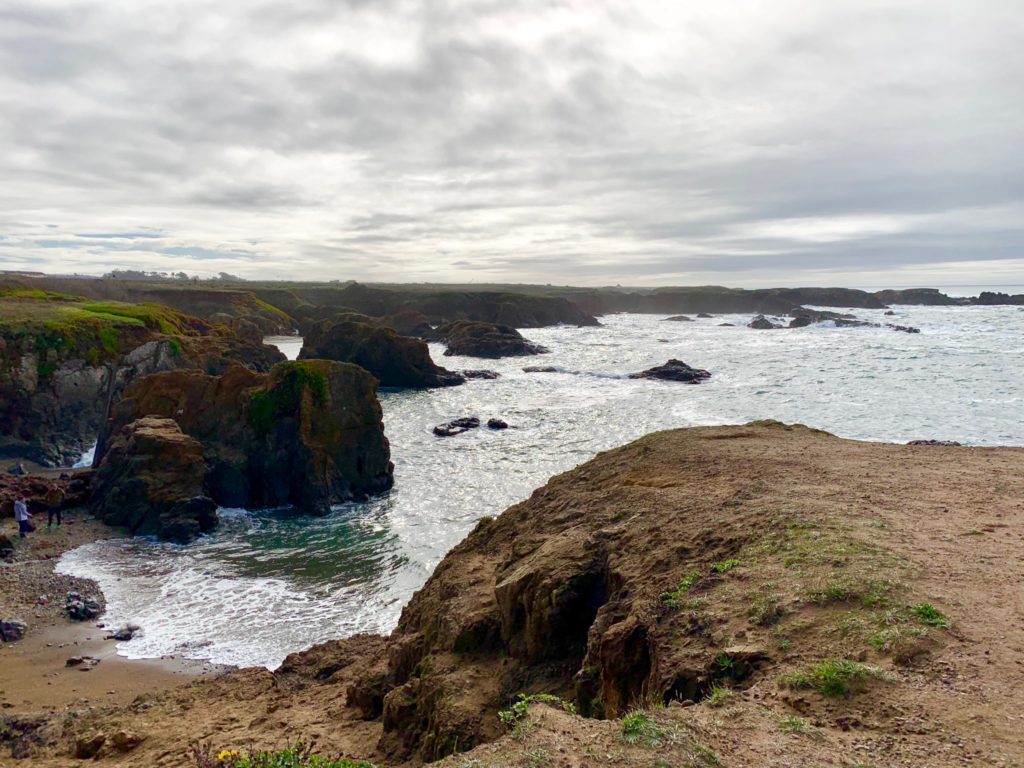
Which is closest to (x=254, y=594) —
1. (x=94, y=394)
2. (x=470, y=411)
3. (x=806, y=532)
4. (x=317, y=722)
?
(x=317, y=722)

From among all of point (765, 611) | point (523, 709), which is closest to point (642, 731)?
point (523, 709)

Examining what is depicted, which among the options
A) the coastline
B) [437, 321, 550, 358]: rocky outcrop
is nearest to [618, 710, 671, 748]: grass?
the coastline

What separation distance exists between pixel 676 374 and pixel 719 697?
1894 inches

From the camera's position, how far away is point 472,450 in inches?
1249

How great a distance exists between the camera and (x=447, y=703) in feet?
23.9

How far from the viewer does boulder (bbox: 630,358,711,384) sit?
51.6 m

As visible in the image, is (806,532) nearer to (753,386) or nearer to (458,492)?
(458,492)

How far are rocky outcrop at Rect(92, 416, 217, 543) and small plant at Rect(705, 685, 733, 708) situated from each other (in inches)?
749

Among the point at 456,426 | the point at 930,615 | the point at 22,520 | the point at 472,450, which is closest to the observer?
the point at 930,615

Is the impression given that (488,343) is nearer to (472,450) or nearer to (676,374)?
(676,374)

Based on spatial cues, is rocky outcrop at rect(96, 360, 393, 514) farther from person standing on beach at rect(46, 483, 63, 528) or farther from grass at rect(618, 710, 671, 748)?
grass at rect(618, 710, 671, 748)

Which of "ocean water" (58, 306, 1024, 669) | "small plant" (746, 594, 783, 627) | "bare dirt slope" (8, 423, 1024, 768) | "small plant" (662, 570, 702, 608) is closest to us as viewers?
"bare dirt slope" (8, 423, 1024, 768)

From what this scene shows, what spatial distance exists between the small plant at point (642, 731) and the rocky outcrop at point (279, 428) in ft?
66.4

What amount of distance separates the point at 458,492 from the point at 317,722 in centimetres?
1662
